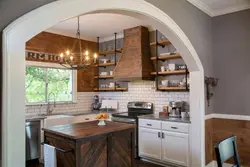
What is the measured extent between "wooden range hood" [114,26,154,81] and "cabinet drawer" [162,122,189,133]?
1204 millimetres

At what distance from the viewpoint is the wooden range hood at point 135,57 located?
187 inches

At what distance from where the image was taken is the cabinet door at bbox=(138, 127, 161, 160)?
4141 millimetres

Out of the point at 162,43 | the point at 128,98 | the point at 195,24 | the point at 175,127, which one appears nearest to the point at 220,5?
the point at 195,24

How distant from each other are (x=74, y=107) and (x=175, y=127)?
2796 mm

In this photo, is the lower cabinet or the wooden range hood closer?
the lower cabinet

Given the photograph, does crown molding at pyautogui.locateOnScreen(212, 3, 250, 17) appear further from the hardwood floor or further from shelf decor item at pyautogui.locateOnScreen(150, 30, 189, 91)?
the hardwood floor

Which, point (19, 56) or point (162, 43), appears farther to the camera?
point (162, 43)

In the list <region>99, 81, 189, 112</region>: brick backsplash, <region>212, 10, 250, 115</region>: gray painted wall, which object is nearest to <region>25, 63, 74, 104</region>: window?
<region>99, 81, 189, 112</region>: brick backsplash

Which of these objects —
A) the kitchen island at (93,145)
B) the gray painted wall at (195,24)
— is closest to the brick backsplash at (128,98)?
the gray painted wall at (195,24)

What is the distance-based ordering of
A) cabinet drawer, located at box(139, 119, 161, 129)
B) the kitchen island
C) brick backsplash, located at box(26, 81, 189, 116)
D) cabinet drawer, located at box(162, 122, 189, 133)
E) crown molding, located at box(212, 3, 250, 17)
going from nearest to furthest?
the kitchen island → crown molding, located at box(212, 3, 250, 17) → cabinet drawer, located at box(162, 122, 189, 133) → cabinet drawer, located at box(139, 119, 161, 129) → brick backsplash, located at box(26, 81, 189, 116)

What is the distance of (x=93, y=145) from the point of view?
2.90 meters

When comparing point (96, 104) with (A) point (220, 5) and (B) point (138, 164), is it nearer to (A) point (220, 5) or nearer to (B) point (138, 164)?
(B) point (138, 164)

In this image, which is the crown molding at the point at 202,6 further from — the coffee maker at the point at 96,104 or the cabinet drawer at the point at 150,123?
the coffee maker at the point at 96,104

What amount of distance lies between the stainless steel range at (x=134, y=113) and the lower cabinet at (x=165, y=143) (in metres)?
0.22
